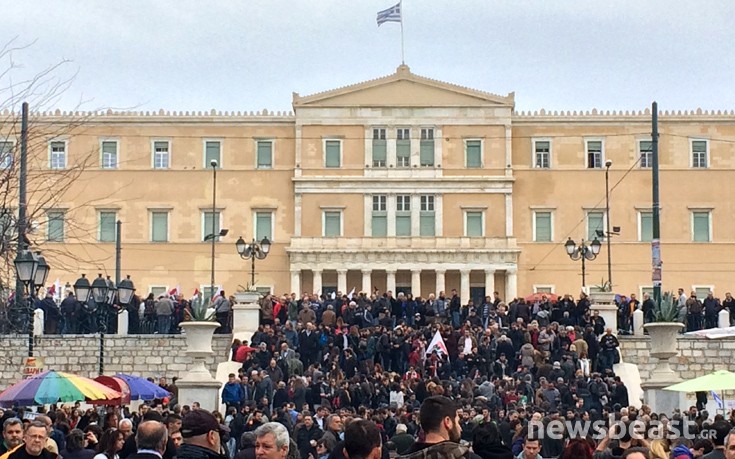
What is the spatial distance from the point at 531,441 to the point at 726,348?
21.7 m

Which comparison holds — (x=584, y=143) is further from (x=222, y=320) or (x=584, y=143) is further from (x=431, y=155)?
(x=222, y=320)

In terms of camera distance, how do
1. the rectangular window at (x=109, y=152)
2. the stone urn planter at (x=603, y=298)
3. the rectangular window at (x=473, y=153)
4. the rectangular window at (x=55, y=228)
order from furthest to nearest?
the rectangular window at (x=473, y=153) < the rectangular window at (x=109, y=152) < the stone urn planter at (x=603, y=298) < the rectangular window at (x=55, y=228)

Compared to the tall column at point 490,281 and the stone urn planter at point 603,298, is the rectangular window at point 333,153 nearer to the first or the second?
the tall column at point 490,281

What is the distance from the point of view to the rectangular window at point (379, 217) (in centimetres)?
5875

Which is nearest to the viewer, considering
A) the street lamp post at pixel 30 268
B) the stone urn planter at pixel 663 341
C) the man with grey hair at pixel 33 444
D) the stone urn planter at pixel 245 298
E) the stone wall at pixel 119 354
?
the man with grey hair at pixel 33 444

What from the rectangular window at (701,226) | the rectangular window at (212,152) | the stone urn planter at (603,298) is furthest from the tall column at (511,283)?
the stone urn planter at (603,298)

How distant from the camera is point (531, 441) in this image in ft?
34.0

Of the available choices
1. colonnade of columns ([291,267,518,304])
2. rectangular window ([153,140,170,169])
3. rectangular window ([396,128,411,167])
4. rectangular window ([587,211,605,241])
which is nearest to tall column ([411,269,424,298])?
colonnade of columns ([291,267,518,304])

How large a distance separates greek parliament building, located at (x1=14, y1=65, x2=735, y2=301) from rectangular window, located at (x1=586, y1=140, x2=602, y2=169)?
71 mm

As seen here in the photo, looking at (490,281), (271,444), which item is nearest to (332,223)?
(490,281)

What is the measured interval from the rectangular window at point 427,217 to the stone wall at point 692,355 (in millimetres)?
27977

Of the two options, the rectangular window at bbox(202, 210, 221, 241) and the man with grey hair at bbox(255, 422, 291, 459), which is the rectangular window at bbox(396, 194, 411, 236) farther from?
the man with grey hair at bbox(255, 422, 291, 459)

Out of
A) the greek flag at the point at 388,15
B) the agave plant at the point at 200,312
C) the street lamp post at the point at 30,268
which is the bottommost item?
the agave plant at the point at 200,312

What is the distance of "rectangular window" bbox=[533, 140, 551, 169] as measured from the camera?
5878cm
